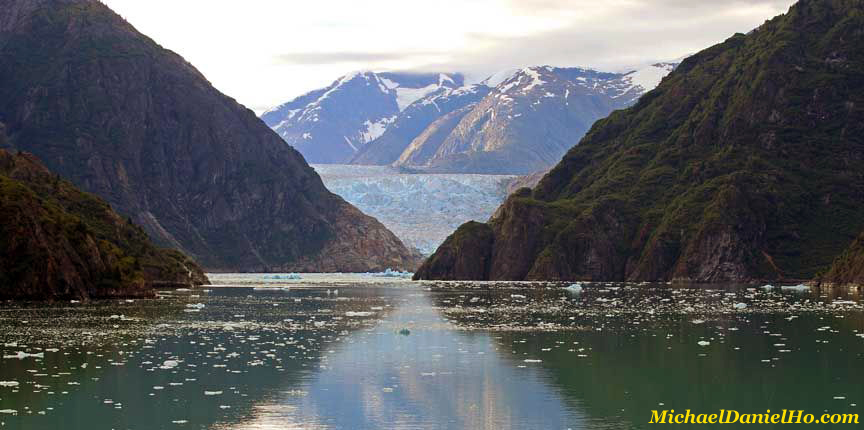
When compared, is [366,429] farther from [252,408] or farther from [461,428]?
[252,408]

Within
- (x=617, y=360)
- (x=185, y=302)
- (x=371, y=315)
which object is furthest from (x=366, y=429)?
(x=185, y=302)

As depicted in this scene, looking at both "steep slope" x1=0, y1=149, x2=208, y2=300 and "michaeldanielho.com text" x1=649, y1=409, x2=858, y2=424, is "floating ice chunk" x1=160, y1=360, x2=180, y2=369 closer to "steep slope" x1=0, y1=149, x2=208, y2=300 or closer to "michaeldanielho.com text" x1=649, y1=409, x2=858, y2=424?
"michaeldanielho.com text" x1=649, y1=409, x2=858, y2=424

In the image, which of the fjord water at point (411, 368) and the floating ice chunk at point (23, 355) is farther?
the floating ice chunk at point (23, 355)

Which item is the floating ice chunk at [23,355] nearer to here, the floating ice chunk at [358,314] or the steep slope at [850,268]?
the floating ice chunk at [358,314]

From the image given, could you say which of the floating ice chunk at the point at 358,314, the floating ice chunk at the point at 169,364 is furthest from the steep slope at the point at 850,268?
the floating ice chunk at the point at 169,364

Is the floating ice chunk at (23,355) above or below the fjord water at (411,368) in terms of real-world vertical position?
above
